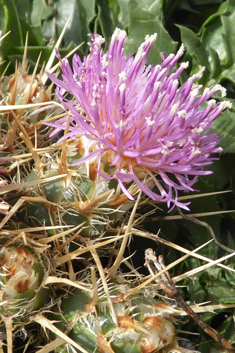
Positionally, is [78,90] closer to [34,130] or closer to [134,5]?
[34,130]

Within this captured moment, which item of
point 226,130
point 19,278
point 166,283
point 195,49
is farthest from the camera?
point 195,49

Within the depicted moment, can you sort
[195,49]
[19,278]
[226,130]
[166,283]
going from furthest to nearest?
1. [195,49]
2. [226,130]
3. [166,283]
4. [19,278]

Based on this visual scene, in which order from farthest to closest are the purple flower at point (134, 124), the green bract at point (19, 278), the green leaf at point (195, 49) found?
the green leaf at point (195, 49) < the purple flower at point (134, 124) < the green bract at point (19, 278)

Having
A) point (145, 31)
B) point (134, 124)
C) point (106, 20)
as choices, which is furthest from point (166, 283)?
point (106, 20)

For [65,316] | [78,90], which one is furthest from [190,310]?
[78,90]

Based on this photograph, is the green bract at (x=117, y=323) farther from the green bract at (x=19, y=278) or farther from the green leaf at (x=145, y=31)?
the green leaf at (x=145, y=31)

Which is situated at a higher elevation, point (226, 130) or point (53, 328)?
point (226, 130)

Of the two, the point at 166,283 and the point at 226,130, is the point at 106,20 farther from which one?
the point at 166,283

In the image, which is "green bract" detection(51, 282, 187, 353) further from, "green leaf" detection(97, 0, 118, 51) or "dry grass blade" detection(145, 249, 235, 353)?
"green leaf" detection(97, 0, 118, 51)

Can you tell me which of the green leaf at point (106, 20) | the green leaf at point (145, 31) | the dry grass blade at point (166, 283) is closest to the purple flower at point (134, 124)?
the dry grass blade at point (166, 283)
